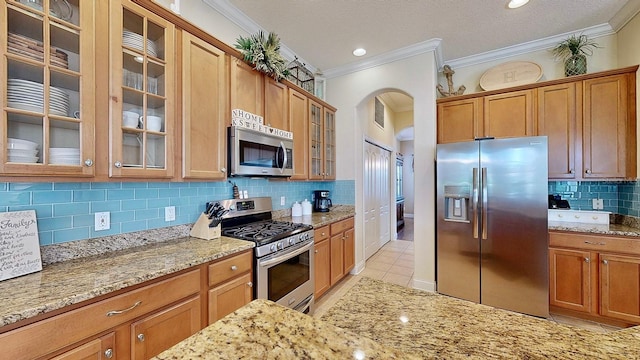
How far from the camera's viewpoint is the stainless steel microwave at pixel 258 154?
6.93ft

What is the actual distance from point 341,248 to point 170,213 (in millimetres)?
2068

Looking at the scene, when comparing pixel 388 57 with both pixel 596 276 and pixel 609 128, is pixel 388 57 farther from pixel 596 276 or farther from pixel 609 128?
pixel 596 276

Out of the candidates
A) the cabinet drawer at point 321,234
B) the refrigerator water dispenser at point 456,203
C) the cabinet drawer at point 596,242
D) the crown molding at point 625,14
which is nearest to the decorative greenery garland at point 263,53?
the cabinet drawer at point 321,234

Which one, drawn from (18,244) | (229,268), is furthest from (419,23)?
(18,244)

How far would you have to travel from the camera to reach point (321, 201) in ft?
11.9

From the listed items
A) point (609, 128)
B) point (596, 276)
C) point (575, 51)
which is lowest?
point (596, 276)

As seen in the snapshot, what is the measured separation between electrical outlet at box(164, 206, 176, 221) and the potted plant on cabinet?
445 centimetres

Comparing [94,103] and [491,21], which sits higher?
[491,21]

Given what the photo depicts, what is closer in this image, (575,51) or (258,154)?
(258,154)

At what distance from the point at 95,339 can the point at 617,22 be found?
5141 mm

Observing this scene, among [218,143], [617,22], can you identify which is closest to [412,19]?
[617,22]

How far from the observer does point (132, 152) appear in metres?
1.54

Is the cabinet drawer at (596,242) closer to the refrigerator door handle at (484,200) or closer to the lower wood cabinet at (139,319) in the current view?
the refrigerator door handle at (484,200)

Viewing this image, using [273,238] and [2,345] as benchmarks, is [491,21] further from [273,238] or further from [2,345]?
[2,345]
